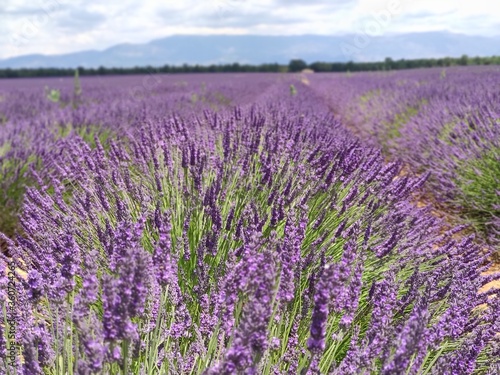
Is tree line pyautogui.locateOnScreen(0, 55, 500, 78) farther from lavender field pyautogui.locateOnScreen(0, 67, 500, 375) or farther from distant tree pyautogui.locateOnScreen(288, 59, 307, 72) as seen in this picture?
lavender field pyautogui.locateOnScreen(0, 67, 500, 375)

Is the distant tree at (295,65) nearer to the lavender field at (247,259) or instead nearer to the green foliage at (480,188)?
the lavender field at (247,259)

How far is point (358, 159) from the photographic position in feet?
10.2

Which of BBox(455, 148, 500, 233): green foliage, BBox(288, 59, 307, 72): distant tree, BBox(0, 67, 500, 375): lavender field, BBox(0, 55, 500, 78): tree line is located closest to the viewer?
BBox(0, 67, 500, 375): lavender field

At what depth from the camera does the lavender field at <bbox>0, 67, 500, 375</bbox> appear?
1.17 metres

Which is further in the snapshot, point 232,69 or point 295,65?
point 295,65

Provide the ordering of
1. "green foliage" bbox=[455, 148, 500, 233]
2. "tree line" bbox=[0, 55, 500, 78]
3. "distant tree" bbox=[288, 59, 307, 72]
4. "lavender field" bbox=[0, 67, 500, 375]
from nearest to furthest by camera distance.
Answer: "lavender field" bbox=[0, 67, 500, 375]
"green foliage" bbox=[455, 148, 500, 233]
"tree line" bbox=[0, 55, 500, 78]
"distant tree" bbox=[288, 59, 307, 72]

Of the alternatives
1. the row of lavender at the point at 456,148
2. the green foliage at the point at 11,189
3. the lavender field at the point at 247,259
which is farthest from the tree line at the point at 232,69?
the lavender field at the point at 247,259

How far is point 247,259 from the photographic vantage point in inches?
49.0

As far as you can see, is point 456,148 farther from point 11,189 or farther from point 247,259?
point 11,189

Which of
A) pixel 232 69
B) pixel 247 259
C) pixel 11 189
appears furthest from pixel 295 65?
pixel 247 259

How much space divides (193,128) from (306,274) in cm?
279

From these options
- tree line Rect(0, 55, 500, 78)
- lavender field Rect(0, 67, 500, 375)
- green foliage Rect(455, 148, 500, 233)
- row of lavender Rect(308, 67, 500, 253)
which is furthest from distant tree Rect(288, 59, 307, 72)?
green foliage Rect(455, 148, 500, 233)

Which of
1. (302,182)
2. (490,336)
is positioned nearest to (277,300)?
(490,336)

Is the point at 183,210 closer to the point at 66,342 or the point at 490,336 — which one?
the point at 66,342
